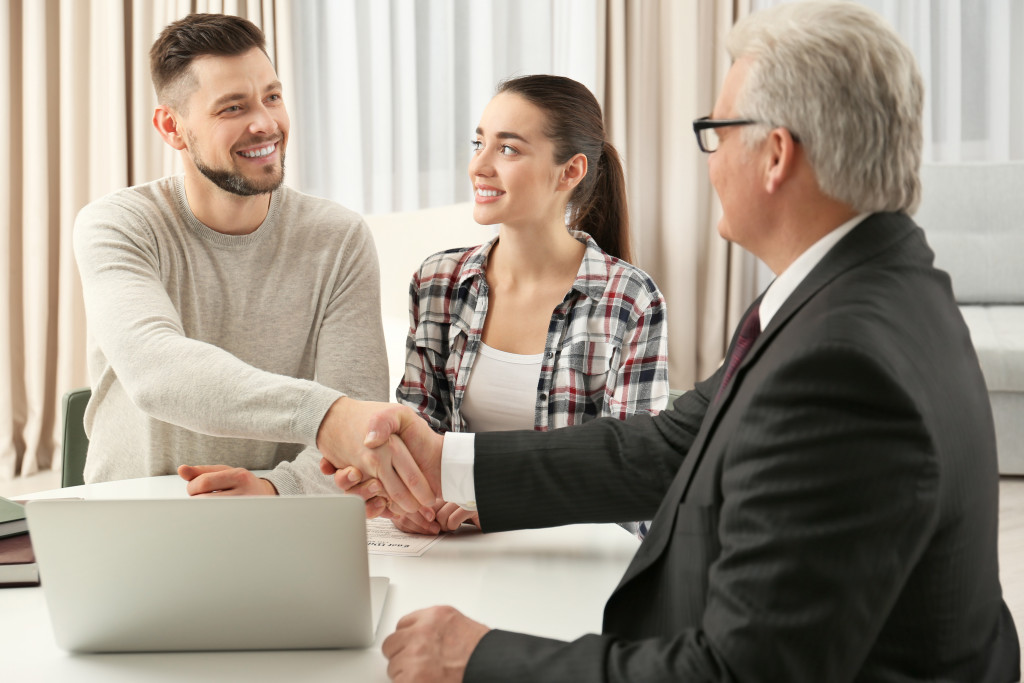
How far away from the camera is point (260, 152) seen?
6.48 ft

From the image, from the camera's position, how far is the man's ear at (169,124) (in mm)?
2012

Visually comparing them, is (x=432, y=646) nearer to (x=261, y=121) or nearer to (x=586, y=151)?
(x=261, y=121)

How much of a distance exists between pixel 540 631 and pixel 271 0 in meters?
3.71

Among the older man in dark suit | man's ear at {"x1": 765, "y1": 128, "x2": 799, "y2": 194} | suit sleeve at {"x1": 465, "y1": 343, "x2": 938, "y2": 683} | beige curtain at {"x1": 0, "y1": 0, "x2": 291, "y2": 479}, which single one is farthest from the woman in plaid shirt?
beige curtain at {"x1": 0, "y1": 0, "x2": 291, "y2": 479}

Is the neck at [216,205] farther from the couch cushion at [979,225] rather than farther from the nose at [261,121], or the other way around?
the couch cushion at [979,225]

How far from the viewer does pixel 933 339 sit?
2.99 ft

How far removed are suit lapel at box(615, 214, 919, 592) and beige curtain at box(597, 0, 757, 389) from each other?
3359 millimetres

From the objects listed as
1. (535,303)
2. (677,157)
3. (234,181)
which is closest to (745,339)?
(535,303)

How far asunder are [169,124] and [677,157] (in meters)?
2.79

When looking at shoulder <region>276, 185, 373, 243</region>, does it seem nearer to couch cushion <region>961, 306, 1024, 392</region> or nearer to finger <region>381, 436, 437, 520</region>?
finger <region>381, 436, 437, 520</region>

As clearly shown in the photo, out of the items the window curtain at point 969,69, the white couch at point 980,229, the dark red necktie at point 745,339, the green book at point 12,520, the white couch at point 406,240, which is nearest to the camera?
the dark red necktie at point 745,339

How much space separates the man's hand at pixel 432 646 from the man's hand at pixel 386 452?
418 millimetres

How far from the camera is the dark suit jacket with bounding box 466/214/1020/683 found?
804 millimetres

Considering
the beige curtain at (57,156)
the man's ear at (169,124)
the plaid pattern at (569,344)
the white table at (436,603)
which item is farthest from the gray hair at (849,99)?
the beige curtain at (57,156)
